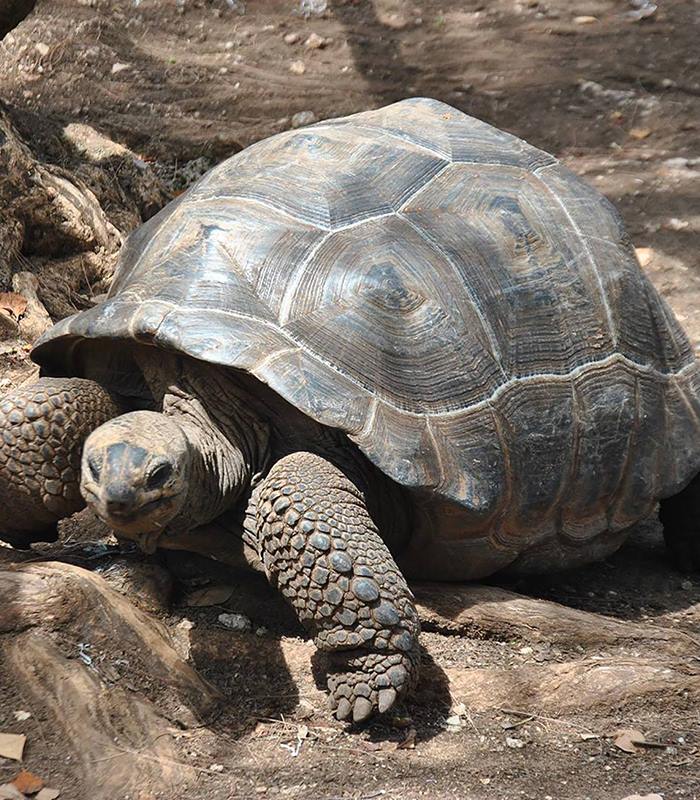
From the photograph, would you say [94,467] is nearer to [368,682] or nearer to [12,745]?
[12,745]

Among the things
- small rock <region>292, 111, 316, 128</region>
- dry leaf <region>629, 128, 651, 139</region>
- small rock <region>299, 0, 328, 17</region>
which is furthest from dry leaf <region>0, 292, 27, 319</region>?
small rock <region>299, 0, 328, 17</region>

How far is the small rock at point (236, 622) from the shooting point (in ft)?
12.3

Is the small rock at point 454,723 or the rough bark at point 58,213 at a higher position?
the rough bark at point 58,213

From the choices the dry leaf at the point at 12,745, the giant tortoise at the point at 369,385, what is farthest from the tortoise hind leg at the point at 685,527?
the dry leaf at the point at 12,745

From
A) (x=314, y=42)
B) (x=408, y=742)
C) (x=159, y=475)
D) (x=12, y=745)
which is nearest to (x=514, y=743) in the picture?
(x=408, y=742)

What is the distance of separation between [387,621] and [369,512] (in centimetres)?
66

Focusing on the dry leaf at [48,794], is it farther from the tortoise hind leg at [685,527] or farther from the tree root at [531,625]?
the tortoise hind leg at [685,527]

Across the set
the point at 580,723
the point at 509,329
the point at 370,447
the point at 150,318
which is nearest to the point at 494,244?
the point at 509,329

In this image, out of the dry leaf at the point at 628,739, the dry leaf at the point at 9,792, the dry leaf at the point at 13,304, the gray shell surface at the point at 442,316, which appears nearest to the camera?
the dry leaf at the point at 9,792

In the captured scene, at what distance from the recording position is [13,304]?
541cm

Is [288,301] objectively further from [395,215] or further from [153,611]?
[153,611]

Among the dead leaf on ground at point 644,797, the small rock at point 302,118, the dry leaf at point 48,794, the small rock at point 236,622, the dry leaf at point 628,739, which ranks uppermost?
the small rock at point 302,118

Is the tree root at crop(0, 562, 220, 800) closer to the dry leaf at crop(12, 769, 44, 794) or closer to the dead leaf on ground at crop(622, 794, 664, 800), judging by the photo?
the dry leaf at crop(12, 769, 44, 794)

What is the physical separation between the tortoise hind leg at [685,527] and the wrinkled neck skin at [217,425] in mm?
2014
